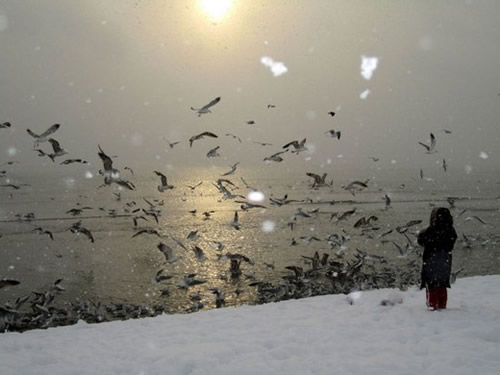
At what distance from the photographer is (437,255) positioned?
883 centimetres

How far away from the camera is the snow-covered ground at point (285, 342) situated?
6480 millimetres

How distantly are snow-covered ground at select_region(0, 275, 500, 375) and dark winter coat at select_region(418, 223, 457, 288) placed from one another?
771mm

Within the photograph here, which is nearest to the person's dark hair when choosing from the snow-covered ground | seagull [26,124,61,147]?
the snow-covered ground

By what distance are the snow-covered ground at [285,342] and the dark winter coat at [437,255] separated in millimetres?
771

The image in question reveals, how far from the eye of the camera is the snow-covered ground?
21.3 feet

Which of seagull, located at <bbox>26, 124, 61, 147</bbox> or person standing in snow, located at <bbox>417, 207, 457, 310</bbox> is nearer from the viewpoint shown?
person standing in snow, located at <bbox>417, 207, 457, 310</bbox>

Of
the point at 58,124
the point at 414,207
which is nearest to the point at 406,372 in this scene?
the point at 58,124

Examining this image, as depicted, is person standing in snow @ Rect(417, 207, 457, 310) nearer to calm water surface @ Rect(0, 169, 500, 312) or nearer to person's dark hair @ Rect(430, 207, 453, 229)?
person's dark hair @ Rect(430, 207, 453, 229)

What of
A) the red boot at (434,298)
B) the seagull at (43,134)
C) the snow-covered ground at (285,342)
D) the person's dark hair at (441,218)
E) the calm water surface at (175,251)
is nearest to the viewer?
the snow-covered ground at (285,342)

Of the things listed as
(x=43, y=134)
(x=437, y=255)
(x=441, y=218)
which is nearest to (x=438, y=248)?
(x=437, y=255)

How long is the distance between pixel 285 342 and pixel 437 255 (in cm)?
386

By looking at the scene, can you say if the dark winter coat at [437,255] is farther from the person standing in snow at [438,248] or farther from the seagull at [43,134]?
the seagull at [43,134]

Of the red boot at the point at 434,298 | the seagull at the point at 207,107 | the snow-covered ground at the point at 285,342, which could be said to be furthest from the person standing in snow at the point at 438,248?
the seagull at the point at 207,107

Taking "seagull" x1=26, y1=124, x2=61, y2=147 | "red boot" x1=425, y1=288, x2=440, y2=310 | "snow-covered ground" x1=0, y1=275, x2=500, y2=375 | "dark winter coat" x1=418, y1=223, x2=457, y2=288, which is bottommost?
"snow-covered ground" x1=0, y1=275, x2=500, y2=375
